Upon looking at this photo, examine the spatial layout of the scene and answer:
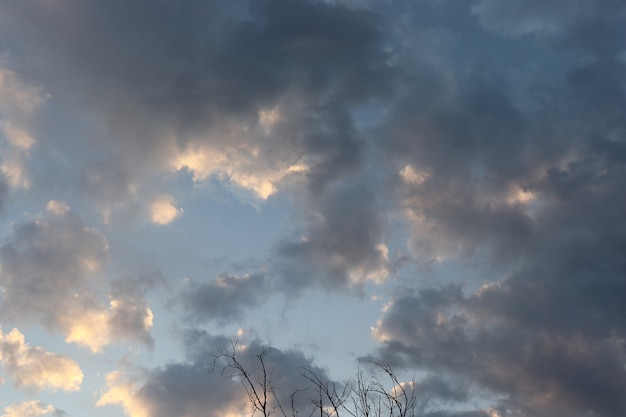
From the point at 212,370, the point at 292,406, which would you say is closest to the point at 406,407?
the point at 292,406

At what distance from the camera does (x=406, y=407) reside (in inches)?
588

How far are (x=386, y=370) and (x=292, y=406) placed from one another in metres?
2.81

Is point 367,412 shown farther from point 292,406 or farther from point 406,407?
point 292,406

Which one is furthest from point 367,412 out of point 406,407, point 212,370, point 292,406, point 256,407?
point 212,370

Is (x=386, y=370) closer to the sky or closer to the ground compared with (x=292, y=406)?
closer to the sky

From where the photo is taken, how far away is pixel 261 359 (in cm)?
1667

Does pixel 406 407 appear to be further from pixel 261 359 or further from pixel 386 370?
pixel 261 359

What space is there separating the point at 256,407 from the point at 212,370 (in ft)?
8.87

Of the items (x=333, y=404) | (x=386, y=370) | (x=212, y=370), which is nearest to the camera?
(x=333, y=404)

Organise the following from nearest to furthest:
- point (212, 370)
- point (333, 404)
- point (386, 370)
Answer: point (333, 404) < point (386, 370) < point (212, 370)

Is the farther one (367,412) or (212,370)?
(212,370)

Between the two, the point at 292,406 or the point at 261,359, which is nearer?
the point at 292,406

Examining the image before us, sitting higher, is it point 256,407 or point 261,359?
point 261,359

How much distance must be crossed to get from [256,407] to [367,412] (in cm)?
293
